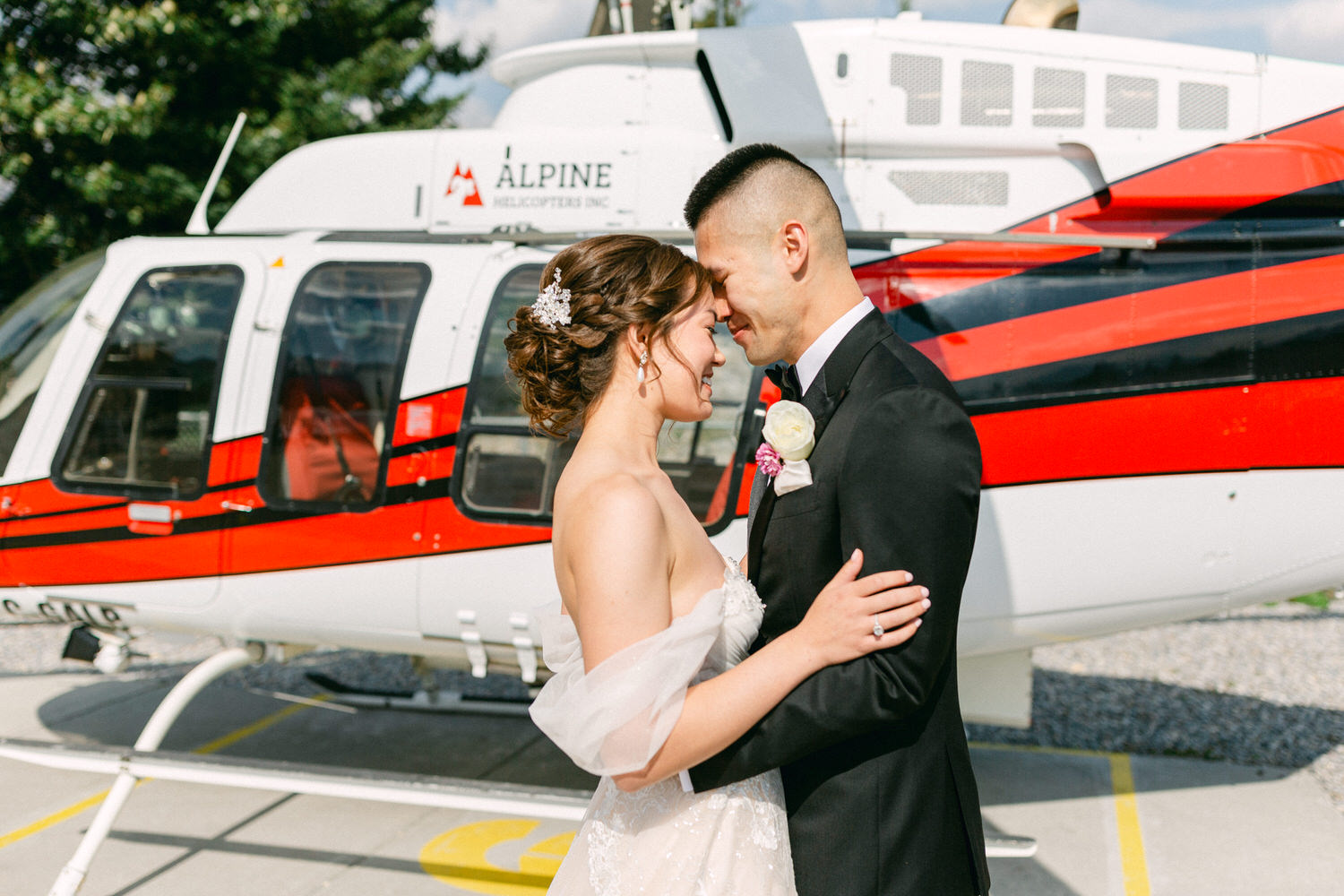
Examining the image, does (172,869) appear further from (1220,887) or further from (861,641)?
(1220,887)

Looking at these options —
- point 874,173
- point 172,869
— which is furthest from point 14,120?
point 874,173

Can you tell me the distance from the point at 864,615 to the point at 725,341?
2.99 meters

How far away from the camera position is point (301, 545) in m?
4.32

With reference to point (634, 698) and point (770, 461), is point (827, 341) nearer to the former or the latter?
point (770, 461)

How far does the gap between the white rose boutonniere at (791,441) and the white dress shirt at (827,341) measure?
0.18m

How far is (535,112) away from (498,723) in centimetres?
361

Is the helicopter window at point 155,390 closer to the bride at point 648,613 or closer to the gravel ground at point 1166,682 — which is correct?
the gravel ground at point 1166,682

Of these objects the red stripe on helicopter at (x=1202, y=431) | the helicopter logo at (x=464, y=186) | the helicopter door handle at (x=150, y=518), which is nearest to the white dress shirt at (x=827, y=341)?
the red stripe on helicopter at (x=1202, y=431)

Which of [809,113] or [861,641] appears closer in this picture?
[861,641]

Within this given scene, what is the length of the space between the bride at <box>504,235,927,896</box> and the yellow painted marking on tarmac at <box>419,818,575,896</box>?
244 centimetres

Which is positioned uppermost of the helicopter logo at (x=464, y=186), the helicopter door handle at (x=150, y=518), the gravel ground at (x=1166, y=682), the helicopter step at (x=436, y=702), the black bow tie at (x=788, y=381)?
the helicopter logo at (x=464, y=186)

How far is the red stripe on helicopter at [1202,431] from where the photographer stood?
359 centimetres

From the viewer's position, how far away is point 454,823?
4.75 m

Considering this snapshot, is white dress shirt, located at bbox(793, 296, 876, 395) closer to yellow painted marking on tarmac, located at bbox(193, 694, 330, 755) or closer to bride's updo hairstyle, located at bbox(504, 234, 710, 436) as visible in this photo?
bride's updo hairstyle, located at bbox(504, 234, 710, 436)
